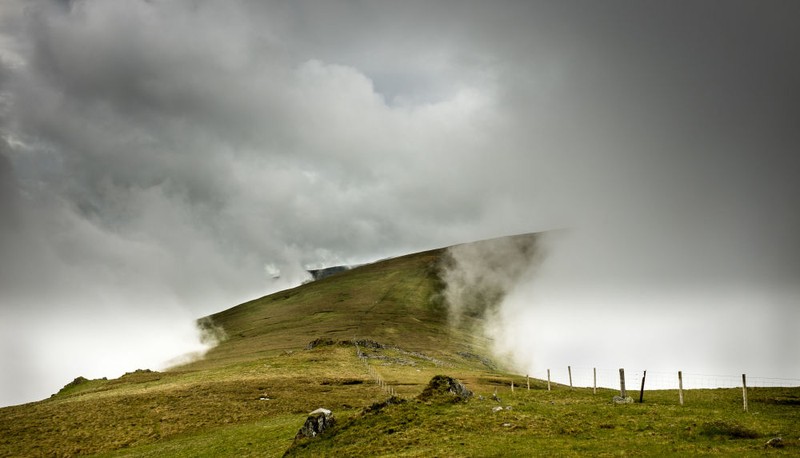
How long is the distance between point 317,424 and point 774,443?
30296 millimetres

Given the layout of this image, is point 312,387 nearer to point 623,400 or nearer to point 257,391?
point 257,391

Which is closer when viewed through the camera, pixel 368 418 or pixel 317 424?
pixel 317 424

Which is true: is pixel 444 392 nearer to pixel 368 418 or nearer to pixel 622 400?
pixel 368 418

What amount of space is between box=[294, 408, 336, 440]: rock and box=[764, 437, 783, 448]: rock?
95.2 ft

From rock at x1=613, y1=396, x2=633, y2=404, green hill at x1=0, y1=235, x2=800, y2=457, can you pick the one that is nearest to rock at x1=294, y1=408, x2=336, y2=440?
green hill at x1=0, y1=235, x2=800, y2=457

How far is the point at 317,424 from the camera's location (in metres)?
37.1

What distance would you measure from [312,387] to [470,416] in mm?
45319

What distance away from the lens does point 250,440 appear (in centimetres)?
4562

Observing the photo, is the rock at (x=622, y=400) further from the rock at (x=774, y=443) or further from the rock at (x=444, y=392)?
the rock at (x=774, y=443)

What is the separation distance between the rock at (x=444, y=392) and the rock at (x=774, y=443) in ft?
69.8

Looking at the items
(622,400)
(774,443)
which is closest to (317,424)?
(622,400)

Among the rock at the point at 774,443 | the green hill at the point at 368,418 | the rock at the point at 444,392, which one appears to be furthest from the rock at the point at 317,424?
the rock at the point at 774,443

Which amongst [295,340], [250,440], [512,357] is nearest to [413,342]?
[295,340]

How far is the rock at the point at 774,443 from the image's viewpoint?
2512 cm
